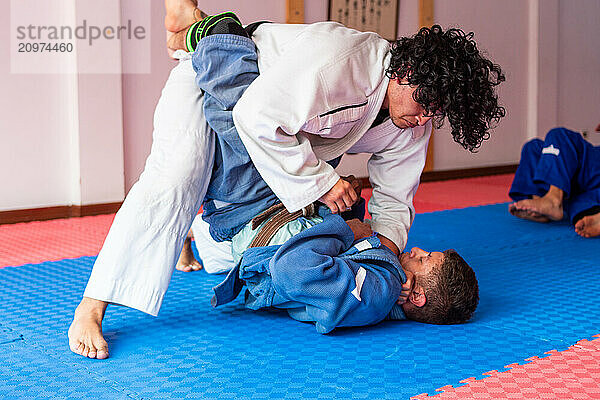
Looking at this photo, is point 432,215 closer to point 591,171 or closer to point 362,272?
point 591,171

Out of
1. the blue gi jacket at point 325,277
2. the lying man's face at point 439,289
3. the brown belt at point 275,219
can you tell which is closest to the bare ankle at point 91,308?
the blue gi jacket at point 325,277

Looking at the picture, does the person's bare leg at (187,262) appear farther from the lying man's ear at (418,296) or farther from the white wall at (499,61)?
the white wall at (499,61)

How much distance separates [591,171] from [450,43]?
1.98 meters

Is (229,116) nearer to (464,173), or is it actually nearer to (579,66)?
(464,173)

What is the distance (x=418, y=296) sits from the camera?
6.63 ft

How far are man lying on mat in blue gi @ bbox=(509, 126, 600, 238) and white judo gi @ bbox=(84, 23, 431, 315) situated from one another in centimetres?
169

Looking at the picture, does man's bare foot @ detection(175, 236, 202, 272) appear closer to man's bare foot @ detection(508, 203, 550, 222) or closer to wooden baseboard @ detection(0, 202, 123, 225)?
wooden baseboard @ detection(0, 202, 123, 225)

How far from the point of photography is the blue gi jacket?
6.06 ft

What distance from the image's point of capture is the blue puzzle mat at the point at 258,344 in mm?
1591

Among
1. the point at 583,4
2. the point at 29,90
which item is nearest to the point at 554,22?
the point at 583,4

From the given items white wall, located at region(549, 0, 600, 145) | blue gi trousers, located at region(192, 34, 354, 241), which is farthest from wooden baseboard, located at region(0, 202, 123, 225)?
white wall, located at region(549, 0, 600, 145)

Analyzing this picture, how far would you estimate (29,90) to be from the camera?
152 inches

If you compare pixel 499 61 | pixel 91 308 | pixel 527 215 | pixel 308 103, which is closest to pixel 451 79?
pixel 308 103

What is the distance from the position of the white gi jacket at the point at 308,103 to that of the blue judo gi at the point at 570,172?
183 centimetres
